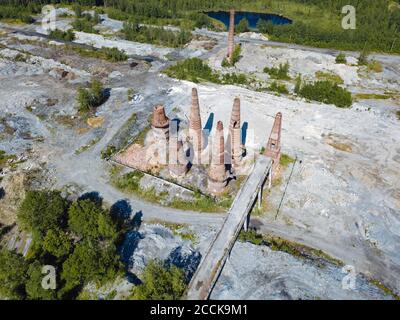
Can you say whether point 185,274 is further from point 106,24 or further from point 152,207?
point 106,24

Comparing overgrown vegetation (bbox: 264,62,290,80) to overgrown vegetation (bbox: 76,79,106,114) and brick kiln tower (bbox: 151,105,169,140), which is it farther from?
brick kiln tower (bbox: 151,105,169,140)

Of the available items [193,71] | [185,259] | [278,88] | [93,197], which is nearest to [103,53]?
[193,71]

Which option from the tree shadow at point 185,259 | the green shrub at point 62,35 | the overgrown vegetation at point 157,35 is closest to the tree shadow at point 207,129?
the tree shadow at point 185,259

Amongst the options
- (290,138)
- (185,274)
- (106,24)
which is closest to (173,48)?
(106,24)

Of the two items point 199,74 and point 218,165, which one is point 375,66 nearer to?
point 199,74

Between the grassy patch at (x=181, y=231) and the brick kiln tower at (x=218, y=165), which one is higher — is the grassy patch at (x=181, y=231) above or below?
below

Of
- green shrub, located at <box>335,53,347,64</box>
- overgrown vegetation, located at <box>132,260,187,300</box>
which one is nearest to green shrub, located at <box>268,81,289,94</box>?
green shrub, located at <box>335,53,347,64</box>

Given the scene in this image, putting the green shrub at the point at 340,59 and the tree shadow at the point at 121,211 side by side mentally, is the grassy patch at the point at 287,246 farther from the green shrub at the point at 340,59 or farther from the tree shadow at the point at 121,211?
the green shrub at the point at 340,59
